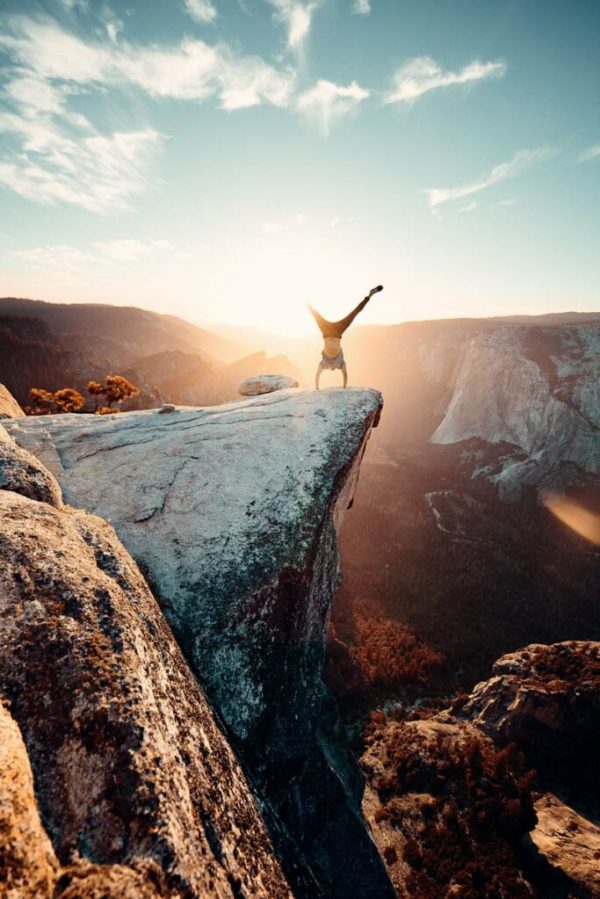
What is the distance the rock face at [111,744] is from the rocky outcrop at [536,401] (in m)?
76.2

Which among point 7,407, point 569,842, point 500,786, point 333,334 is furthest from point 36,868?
point 569,842

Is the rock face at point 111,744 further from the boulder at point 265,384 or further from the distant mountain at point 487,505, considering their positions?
the distant mountain at point 487,505

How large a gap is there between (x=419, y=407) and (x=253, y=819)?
124486 mm

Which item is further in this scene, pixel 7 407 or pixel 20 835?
pixel 7 407

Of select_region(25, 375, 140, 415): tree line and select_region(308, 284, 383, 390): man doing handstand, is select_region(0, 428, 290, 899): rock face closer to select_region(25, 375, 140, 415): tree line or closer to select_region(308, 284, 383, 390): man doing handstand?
select_region(308, 284, 383, 390): man doing handstand

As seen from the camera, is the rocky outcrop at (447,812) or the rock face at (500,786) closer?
the rocky outcrop at (447,812)

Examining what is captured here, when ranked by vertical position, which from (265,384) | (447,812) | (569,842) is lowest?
(447,812)

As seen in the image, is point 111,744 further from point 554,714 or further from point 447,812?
point 554,714

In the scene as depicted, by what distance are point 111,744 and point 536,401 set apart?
296 feet

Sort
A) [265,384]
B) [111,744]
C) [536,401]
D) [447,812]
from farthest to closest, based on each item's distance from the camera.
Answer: [536,401] < [265,384] < [447,812] < [111,744]

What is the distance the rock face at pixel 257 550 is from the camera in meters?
7.74

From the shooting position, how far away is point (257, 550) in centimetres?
909

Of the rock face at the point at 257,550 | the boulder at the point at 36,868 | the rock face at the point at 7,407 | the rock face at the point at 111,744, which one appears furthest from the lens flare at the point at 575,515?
the rock face at the point at 7,407

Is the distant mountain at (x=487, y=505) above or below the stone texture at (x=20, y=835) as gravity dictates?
below
